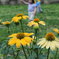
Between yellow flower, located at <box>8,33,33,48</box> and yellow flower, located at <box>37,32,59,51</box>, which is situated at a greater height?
yellow flower, located at <box>8,33,33,48</box>

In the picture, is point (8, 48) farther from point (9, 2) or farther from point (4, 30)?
point (9, 2)

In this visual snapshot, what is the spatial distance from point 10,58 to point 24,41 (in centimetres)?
49

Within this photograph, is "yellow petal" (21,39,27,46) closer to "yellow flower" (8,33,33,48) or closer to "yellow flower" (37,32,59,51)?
"yellow flower" (8,33,33,48)

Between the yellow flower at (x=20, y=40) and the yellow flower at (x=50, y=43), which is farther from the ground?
the yellow flower at (x=20, y=40)

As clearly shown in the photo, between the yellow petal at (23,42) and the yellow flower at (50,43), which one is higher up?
the yellow petal at (23,42)

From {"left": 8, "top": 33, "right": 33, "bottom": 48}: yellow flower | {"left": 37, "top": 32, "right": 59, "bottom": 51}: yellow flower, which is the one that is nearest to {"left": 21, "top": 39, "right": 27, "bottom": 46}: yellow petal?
{"left": 8, "top": 33, "right": 33, "bottom": 48}: yellow flower

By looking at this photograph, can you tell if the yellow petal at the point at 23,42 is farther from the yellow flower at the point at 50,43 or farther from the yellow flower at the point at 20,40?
the yellow flower at the point at 50,43

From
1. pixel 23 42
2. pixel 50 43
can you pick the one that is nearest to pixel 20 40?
pixel 23 42

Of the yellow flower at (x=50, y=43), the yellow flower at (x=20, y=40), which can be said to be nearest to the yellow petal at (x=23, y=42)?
the yellow flower at (x=20, y=40)

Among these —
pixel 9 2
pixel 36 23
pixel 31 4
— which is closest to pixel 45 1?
pixel 9 2

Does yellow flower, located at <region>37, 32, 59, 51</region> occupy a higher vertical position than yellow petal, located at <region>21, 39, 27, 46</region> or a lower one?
lower

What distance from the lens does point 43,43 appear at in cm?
146

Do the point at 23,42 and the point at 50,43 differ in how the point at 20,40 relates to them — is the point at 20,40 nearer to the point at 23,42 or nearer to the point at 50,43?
the point at 23,42

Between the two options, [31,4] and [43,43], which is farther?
[31,4]
